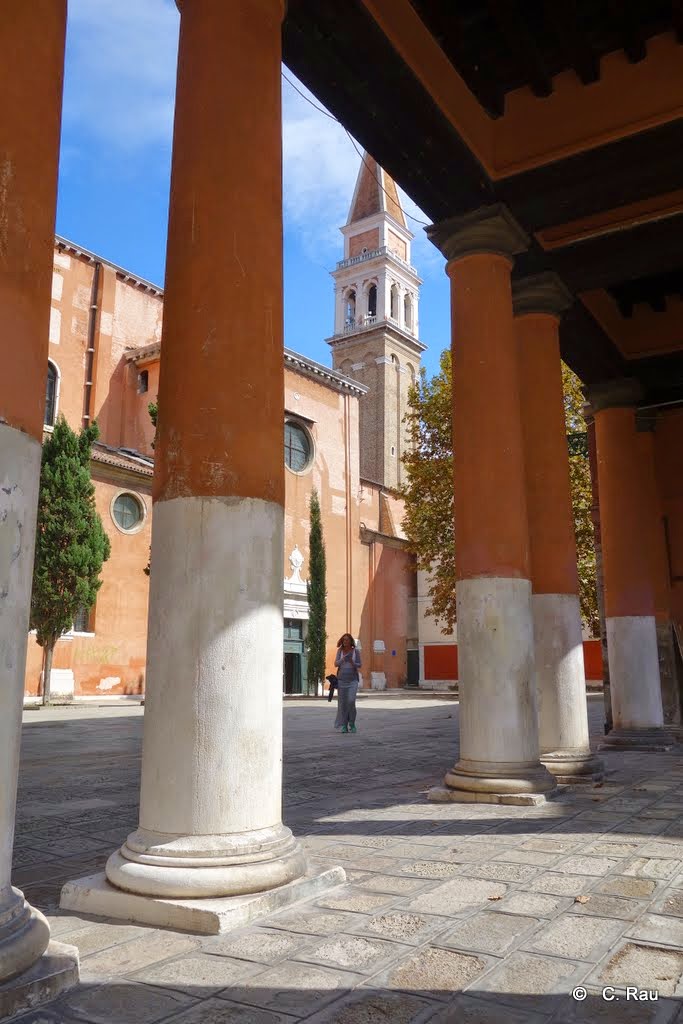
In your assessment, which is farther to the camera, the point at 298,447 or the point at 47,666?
the point at 298,447

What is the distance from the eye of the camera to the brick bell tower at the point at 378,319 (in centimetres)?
4938

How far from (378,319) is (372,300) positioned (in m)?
2.94

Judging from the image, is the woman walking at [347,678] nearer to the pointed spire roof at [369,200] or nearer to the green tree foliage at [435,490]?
the green tree foliage at [435,490]

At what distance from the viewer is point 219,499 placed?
11.9 ft

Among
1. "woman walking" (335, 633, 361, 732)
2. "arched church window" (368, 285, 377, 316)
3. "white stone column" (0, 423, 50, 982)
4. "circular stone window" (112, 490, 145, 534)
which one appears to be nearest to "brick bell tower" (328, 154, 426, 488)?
"arched church window" (368, 285, 377, 316)

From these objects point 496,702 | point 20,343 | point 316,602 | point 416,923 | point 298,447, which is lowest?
point 416,923

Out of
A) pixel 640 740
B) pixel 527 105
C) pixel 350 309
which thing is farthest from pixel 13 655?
pixel 350 309

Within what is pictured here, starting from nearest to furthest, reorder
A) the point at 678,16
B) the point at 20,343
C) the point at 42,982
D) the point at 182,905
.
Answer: the point at 42,982 → the point at 20,343 → the point at 182,905 → the point at 678,16

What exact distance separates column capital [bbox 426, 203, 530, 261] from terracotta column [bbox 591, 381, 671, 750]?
444cm

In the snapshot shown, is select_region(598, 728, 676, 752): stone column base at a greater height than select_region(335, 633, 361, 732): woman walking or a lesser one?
lesser

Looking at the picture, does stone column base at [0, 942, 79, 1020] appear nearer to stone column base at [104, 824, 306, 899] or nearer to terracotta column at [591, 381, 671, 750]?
stone column base at [104, 824, 306, 899]

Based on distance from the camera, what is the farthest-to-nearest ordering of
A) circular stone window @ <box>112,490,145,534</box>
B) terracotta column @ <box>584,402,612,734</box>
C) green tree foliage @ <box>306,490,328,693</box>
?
green tree foliage @ <box>306,490,328,693</box>, circular stone window @ <box>112,490,145,534</box>, terracotta column @ <box>584,402,612,734</box>

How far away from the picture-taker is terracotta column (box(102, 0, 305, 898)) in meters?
3.42

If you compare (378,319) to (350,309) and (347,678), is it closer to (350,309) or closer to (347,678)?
(350,309)
